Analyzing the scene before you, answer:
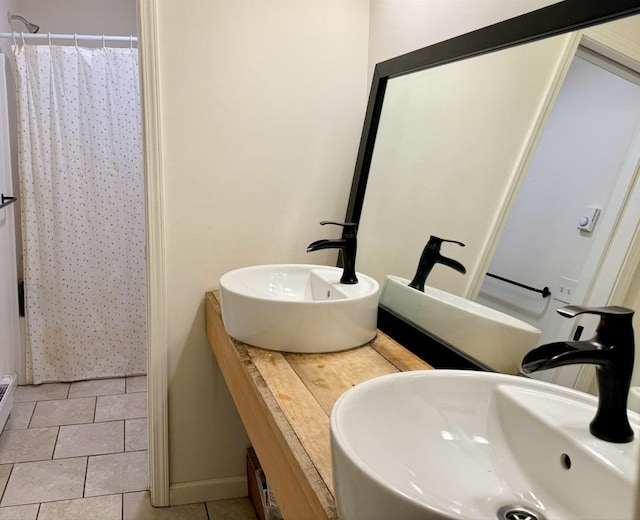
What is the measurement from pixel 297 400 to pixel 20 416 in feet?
6.70

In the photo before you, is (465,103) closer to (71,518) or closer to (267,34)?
(267,34)

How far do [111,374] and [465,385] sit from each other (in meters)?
2.54

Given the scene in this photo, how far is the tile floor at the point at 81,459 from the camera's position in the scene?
192 centimetres

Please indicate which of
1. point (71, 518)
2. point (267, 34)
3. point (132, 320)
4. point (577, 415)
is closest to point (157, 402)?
point (71, 518)

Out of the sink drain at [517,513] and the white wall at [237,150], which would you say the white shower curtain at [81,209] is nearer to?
the white wall at [237,150]

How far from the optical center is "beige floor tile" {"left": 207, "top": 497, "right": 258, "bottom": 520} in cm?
192

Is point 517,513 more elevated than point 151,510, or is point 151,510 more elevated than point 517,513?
point 517,513

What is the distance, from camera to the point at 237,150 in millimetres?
1760

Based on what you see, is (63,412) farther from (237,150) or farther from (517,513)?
(517,513)

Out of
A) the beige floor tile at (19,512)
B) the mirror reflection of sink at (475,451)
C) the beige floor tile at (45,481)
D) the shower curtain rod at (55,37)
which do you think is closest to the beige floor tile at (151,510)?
the beige floor tile at (45,481)

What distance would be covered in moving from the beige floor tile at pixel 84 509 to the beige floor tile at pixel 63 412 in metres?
0.60

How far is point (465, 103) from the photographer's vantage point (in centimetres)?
135

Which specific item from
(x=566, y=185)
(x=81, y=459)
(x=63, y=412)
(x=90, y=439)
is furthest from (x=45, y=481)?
(x=566, y=185)

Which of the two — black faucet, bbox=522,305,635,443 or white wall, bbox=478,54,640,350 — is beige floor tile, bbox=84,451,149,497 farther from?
black faucet, bbox=522,305,635,443
